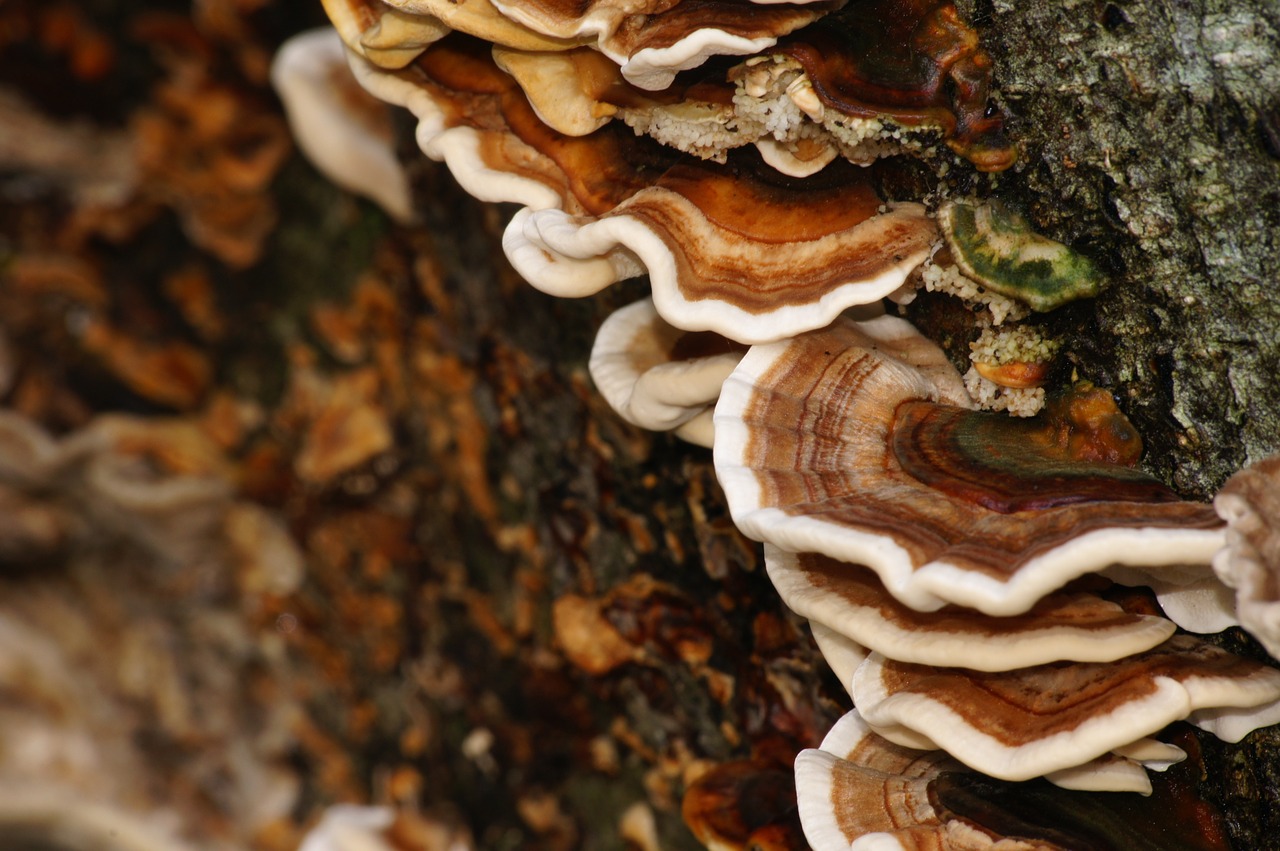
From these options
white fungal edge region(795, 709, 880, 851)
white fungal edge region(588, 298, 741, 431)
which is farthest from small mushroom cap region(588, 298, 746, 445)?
white fungal edge region(795, 709, 880, 851)

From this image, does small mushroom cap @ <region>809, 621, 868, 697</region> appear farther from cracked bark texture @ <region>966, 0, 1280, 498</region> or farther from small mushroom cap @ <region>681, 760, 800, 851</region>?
cracked bark texture @ <region>966, 0, 1280, 498</region>

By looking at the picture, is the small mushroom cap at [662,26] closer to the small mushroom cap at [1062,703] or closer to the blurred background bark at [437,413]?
the blurred background bark at [437,413]

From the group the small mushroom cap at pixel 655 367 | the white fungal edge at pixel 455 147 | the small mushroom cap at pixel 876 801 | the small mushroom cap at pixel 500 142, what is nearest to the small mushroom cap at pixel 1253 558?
the small mushroom cap at pixel 876 801

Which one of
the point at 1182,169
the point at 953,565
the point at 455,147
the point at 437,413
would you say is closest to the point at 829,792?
the point at 953,565

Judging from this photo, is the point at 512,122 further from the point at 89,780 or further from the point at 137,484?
the point at 89,780

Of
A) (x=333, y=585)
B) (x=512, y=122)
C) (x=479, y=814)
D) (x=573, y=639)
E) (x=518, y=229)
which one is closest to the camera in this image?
(x=518, y=229)

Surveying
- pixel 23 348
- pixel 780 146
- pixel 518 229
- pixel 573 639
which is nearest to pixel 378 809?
pixel 573 639

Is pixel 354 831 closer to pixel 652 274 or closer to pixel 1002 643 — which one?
pixel 652 274
